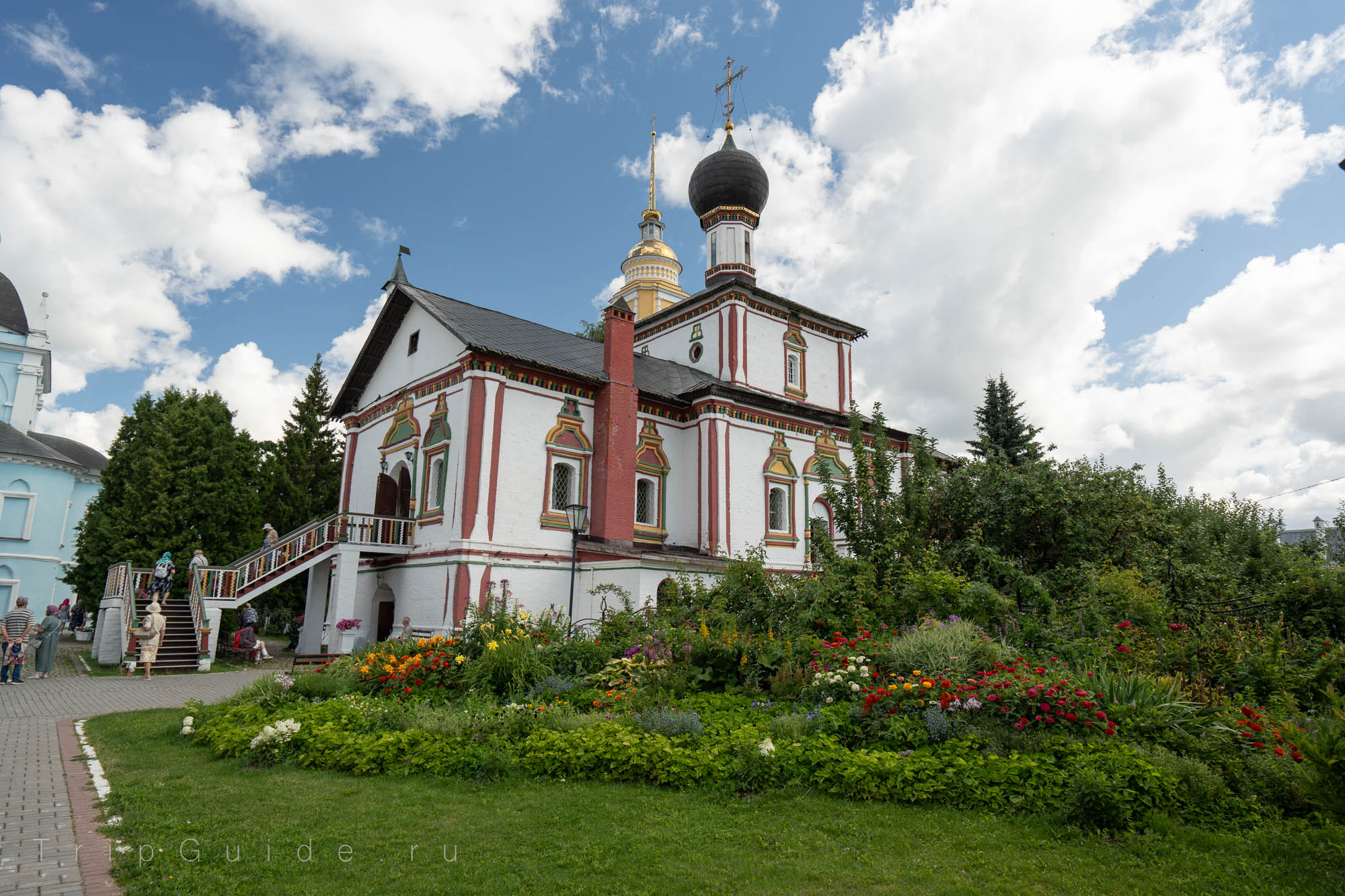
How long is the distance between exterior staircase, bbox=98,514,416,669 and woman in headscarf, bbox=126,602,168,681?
35.3 inches

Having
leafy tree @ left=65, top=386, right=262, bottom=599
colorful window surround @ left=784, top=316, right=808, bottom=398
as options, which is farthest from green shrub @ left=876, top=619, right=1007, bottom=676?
leafy tree @ left=65, top=386, right=262, bottom=599

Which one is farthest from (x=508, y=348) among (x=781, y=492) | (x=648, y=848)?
(x=648, y=848)

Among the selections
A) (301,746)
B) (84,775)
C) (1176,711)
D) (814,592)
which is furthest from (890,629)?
(84,775)

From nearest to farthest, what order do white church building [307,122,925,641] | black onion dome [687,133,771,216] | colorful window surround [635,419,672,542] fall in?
white church building [307,122,925,641], colorful window surround [635,419,672,542], black onion dome [687,133,771,216]

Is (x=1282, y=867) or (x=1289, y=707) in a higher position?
(x=1289, y=707)

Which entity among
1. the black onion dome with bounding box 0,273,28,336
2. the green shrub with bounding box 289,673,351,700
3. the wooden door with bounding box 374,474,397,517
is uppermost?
the black onion dome with bounding box 0,273,28,336

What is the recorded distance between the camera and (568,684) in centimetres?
912

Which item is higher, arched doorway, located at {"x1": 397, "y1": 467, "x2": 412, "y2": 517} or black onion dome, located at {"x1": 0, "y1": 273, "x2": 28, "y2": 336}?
black onion dome, located at {"x1": 0, "y1": 273, "x2": 28, "y2": 336}

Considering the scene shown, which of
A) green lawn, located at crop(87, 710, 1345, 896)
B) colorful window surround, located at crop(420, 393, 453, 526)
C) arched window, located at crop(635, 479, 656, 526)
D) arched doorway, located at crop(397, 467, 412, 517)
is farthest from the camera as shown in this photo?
arched window, located at crop(635, 479, 656, 526)

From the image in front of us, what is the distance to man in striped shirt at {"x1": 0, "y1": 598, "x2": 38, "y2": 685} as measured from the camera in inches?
541

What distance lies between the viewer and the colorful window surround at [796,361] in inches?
982

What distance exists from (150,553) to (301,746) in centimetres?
1748

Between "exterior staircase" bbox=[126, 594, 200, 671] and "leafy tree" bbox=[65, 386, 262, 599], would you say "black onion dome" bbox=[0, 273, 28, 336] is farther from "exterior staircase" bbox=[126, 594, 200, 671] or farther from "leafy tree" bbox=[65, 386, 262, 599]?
"exterior staircase" bbox=[126, 594, 200, 671]

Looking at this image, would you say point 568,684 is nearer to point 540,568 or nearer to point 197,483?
point 540,568
